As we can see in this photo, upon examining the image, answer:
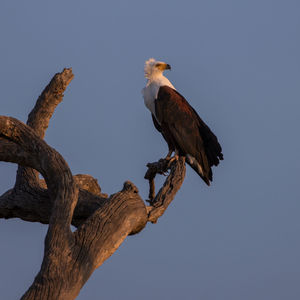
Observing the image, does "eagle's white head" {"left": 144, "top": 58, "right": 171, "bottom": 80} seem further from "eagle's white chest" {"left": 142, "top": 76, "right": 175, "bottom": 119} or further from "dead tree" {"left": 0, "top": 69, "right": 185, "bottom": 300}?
"dead tree" {"left": 0, "top": 69, "right": 185, "bottom": 300}

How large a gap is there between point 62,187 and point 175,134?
12.0 ft

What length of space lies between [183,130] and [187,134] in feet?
0.25

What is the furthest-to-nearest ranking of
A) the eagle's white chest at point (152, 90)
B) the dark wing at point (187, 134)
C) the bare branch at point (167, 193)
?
the eagle's white chest at point (152, 90) → the dark wing at point (187, 134) → the bare branch at point (167, 193)

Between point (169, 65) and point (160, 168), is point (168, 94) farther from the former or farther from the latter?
point (160, 168)

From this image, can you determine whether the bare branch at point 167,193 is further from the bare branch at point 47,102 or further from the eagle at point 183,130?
the eagle at point 183,130

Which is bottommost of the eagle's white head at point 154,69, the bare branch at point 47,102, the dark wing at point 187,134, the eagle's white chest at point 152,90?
the bare branch at point 47,102

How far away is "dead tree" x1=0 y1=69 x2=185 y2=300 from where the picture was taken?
12.3ft

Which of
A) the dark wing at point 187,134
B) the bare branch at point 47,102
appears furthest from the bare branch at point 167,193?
the dark wing at point 187,134

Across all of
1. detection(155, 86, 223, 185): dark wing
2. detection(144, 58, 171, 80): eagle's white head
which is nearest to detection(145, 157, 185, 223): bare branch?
detection(155, 86, 223, 185): dark wing

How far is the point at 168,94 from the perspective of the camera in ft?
25.6

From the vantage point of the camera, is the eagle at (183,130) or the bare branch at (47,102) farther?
the eagle at (183,130)

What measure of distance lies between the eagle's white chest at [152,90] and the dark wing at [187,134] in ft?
0.33

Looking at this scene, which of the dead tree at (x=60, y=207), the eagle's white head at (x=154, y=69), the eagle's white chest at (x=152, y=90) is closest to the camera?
the dead tree at (x=60, y=207)

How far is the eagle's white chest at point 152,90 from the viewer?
7910 mm
